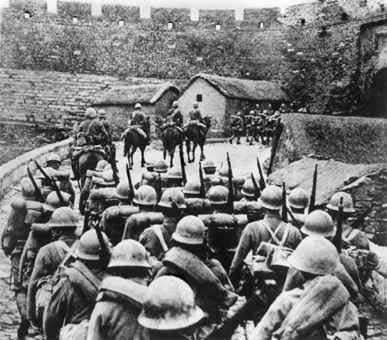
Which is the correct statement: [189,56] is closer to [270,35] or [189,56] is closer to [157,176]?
[270,35]

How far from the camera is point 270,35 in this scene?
36688mm

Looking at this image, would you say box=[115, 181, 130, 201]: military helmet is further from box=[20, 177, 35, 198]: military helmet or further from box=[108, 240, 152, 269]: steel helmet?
box=[108, 240, 152, 269]: steel helmet

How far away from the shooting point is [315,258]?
3266 mm

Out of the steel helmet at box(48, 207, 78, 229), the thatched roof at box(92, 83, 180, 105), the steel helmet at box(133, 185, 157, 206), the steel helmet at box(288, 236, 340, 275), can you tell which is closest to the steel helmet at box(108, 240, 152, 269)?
the steel helmet at box(288, 236, 340, 275)

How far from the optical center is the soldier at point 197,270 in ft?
13.0

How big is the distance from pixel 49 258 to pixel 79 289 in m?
1.11

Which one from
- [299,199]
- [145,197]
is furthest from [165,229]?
[299,199]

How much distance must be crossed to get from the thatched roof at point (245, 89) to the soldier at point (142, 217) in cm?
2102

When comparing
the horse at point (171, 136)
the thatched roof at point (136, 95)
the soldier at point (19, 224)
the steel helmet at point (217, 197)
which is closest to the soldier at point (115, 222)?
the soldier at point (19, 224)

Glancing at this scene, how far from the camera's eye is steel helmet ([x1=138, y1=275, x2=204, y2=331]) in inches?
109

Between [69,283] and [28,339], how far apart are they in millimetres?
2380

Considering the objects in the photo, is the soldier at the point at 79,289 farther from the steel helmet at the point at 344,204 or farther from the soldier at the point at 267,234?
the steel helmet at the point at 344,204

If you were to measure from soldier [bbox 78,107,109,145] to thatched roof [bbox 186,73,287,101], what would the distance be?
1444cm

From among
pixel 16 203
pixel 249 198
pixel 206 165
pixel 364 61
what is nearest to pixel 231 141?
pixel 364 61
